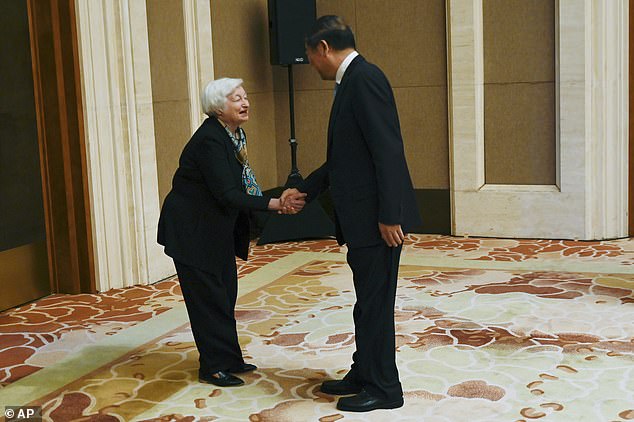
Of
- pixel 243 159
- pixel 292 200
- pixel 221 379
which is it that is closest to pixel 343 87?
pixel 292 200

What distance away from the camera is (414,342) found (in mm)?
4340

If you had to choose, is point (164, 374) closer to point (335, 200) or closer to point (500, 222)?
point (335, 200)

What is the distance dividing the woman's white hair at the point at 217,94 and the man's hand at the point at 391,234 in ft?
3.00

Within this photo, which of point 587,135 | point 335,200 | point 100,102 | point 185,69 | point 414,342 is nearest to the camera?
point 335,200

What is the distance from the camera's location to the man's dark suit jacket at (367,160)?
324 cm

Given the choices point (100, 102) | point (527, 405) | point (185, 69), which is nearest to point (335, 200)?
point (527, 405)

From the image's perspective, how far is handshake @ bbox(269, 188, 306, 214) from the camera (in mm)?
3676

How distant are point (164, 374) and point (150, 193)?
6.84 feet

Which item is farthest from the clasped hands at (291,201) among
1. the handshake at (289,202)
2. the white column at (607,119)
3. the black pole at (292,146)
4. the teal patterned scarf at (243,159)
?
the white column at (607,119)

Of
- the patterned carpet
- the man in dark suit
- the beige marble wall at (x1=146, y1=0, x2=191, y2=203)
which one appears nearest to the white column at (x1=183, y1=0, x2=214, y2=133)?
the beige marble wall at (x1=146, y1=0, x2=191, y2=203)

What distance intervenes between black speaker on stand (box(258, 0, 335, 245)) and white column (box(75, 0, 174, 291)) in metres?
1.47

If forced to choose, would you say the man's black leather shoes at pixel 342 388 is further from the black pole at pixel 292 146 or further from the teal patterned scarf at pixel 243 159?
the black pole at pixel 292 146

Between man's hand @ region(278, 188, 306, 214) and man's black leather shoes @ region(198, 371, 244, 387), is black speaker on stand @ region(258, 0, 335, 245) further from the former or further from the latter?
man's hand @ region(278, 188, 306, 214)

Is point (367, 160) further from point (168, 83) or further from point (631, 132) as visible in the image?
point (631, 132)
